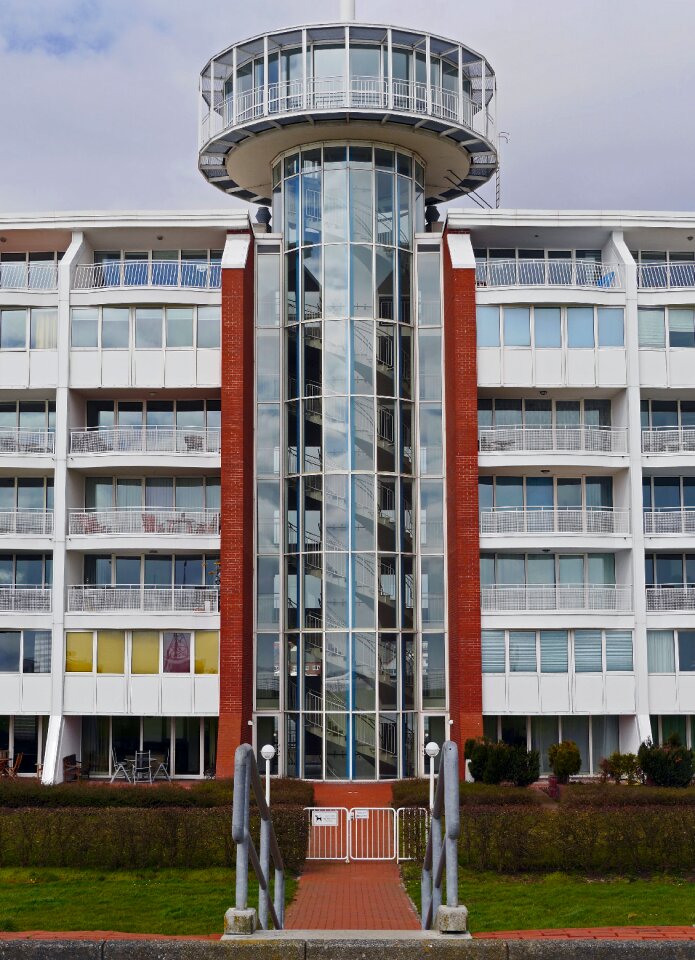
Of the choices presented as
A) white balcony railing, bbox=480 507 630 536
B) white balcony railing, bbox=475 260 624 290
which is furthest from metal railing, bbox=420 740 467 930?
white balcony railing, bbox=475 260 624 290

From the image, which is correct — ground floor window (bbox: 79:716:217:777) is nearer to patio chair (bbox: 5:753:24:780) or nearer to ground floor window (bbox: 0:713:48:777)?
ground floor window (bbox: 0:713:48:777)

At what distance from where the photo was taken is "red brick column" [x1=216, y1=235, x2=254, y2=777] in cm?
3291

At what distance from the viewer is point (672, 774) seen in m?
29.2

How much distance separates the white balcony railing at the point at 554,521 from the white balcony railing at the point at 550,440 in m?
1.79

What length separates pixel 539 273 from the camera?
35500 millimetres

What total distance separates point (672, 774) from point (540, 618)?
593 cm

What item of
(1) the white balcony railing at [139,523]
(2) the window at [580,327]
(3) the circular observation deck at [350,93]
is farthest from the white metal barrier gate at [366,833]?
(3) the circular observation deck at [350,93]

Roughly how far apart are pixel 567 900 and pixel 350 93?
24.8 m

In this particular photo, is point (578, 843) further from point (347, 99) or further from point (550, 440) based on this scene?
point (347, 99)

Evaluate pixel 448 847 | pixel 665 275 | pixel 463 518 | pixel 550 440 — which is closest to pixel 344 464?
pixel 463 518

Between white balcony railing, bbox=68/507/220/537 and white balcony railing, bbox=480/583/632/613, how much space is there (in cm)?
812

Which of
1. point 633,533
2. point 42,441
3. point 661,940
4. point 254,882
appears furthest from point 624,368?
point 661,940

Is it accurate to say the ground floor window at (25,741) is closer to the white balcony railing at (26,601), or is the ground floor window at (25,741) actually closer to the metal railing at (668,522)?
the white balcony railing at (26,601)

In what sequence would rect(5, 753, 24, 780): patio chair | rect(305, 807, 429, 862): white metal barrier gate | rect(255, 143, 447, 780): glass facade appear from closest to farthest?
rect(305, 807, 429, 862): white metal barrier gate → rect(5, 753, 24, 780): patio chair → rect(255, 143, 447, 780): glass facade
